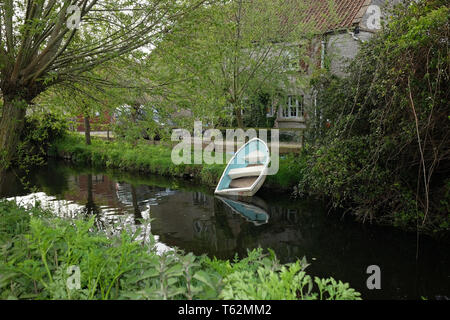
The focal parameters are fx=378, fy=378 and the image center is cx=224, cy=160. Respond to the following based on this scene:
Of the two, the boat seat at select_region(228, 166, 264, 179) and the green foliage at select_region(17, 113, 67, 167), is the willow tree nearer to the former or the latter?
the green foliage at select_region(17, 113, 67, 167)

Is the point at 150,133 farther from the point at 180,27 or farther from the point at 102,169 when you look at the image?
the point at 102,169

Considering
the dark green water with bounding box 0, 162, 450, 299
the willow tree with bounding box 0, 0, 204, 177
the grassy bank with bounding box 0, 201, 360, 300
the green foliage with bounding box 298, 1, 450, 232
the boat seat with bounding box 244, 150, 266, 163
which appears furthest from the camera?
the boat seat with bounding box 244, 150, 266, 163

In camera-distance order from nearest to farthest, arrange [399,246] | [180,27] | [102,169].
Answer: [180,27]
[399,246]
[102,169]

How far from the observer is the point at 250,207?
11234mm

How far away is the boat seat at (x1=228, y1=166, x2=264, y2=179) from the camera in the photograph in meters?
12.6

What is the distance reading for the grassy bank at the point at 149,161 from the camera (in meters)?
12.7

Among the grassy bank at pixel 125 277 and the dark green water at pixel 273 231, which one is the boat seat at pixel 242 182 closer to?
the dark green water at pixel 273 231

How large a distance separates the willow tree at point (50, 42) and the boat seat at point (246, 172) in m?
7.44

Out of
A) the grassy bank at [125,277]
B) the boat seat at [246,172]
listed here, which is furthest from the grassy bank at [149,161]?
the grassy bank at [125,277]

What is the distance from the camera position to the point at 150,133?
6363mm

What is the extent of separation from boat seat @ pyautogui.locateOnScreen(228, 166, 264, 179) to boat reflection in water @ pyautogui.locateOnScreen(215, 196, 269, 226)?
90 cm

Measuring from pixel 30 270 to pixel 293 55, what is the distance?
1348 centimetres

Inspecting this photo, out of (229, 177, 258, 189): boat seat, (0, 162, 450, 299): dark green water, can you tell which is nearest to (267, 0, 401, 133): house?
(229, 177, 258, 189): boat seat
